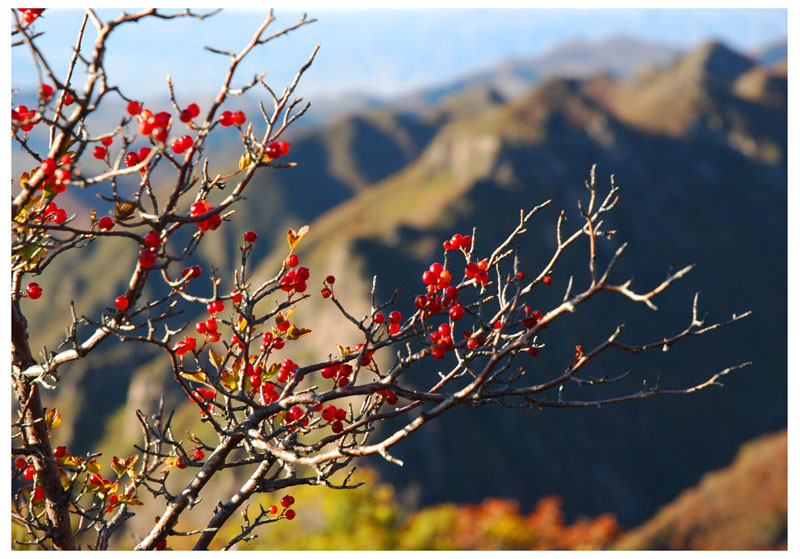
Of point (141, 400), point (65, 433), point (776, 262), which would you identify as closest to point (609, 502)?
point (776, 262)

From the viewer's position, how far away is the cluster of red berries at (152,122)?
4.29m

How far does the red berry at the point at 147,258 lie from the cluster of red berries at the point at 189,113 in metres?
0.92

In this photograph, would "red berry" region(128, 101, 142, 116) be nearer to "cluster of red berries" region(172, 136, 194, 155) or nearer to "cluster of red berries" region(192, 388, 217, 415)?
"cluster of red berries" region(172, 136, 194, 155)

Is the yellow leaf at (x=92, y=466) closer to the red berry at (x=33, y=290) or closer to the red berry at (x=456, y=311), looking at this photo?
the red berry at (x=33, y=290)

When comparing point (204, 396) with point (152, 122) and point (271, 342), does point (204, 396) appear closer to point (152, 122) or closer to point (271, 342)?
point (271, 342)

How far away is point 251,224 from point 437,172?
59078mm

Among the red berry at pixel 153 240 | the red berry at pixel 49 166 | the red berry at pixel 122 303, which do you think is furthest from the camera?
the red berry at pixel 122 303

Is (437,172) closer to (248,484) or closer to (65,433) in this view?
(65,433)

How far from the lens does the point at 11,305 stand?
5.22 metres

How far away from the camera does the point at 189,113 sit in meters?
4.62

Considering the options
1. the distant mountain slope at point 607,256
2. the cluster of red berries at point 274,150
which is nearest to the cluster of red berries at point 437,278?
the cluster of red berries at point 274,150

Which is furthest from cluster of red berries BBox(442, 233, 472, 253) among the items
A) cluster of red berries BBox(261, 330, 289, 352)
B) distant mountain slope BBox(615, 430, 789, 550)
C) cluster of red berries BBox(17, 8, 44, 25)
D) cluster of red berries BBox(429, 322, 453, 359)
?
distant mountain slope BBox(615, 430, 789, 550)

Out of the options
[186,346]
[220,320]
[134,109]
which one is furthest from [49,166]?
[186,346]

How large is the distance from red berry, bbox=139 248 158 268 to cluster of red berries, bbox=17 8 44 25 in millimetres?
2433
